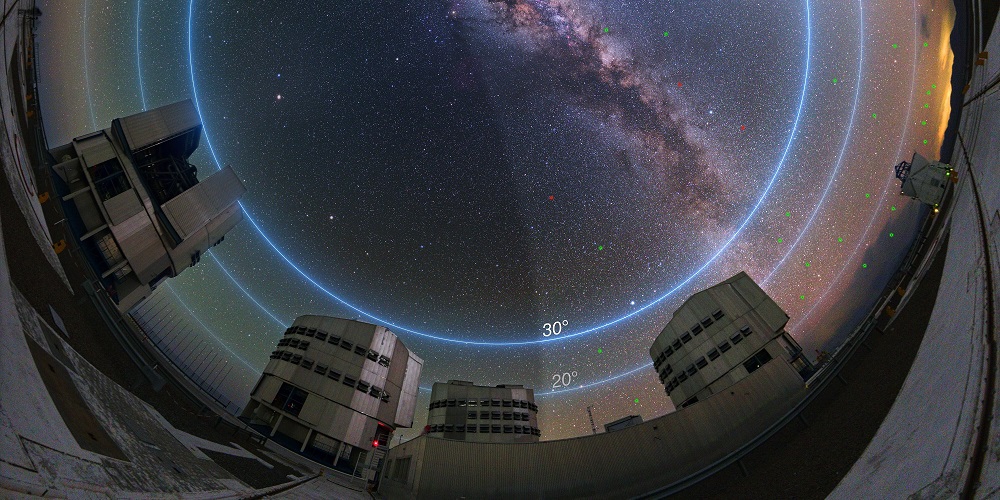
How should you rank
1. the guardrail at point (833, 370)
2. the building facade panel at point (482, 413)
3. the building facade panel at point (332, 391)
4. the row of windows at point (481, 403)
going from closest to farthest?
the guardrail at point (833, 370)
the building facade panel at point (332, 391)
the building facade panel at point (482, 413)
the row of windows at point (481, 403)

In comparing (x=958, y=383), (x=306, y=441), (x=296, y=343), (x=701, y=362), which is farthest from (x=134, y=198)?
(x=701, y=362)

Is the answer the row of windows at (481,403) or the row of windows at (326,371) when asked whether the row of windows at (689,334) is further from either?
the row of windows at (326,371)

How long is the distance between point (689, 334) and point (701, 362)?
3027 millimetres

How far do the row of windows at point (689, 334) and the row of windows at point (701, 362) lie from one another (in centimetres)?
124

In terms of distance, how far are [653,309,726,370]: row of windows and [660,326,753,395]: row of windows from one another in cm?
124

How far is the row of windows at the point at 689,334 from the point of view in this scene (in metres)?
36.8

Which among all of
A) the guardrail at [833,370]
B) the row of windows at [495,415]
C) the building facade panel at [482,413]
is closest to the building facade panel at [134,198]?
the building facade panel at [482,413]

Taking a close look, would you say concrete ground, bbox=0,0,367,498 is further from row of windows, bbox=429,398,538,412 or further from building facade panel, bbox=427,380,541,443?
row of windows, bbox=429,398,538,412

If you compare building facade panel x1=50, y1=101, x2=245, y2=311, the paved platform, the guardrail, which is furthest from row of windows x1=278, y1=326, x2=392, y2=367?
the paved platform

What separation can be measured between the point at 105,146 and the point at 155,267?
401 inches

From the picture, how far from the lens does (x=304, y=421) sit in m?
36.9

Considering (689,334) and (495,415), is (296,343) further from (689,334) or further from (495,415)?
(689,334)

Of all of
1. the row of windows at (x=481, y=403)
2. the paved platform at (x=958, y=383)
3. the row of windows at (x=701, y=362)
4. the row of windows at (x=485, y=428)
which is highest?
the row of windows at (x=481, y=403)

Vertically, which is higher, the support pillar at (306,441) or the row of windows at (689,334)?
the row of windows at (689,334)
